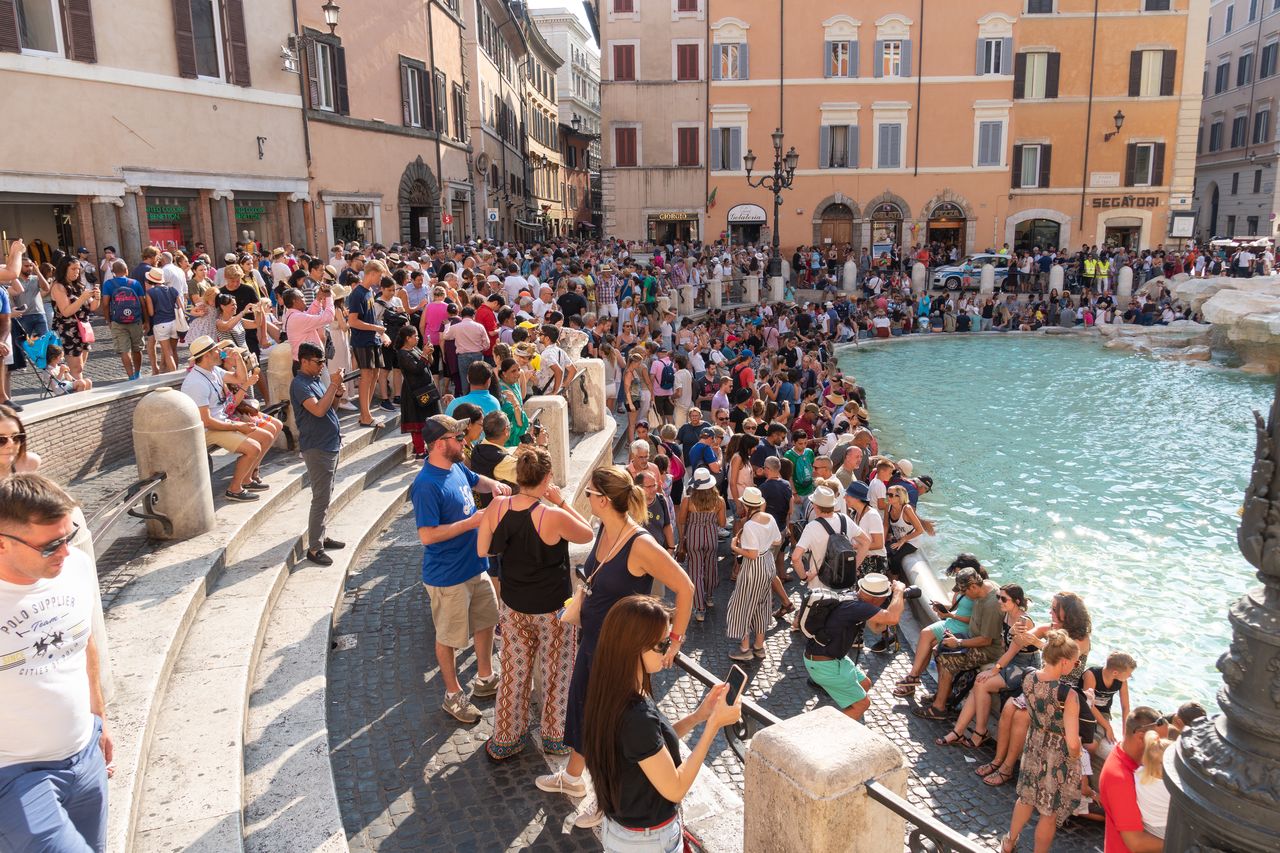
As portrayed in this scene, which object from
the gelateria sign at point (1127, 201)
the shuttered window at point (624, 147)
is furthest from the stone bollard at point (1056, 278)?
the shuttered window at point (624, 147)

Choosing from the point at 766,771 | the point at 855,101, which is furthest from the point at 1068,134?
the point at 766,771

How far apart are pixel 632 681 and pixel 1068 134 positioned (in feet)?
142

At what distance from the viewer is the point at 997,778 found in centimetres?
671

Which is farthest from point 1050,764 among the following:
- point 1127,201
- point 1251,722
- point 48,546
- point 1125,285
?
point 1127,201

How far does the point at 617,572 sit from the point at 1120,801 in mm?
3264

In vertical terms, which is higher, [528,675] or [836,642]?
[528,675]

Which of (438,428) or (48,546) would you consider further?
(438,428)

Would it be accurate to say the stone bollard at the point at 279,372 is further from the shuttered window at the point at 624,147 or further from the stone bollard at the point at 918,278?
the shuttered window at the point at 624,147

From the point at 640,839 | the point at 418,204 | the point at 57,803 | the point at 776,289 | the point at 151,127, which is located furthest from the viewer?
the point at 776,289

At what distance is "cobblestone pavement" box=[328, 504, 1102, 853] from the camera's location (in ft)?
14.9

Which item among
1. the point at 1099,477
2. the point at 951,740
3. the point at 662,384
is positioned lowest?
the point at 1099,477

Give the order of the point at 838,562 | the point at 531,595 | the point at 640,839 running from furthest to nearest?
the point at 838,562 → the point at 531,595 → the point at 640,839

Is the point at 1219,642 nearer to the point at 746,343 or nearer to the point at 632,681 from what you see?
the point at 632,681

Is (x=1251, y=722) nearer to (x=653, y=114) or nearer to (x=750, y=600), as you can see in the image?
(x=750, y=600)
